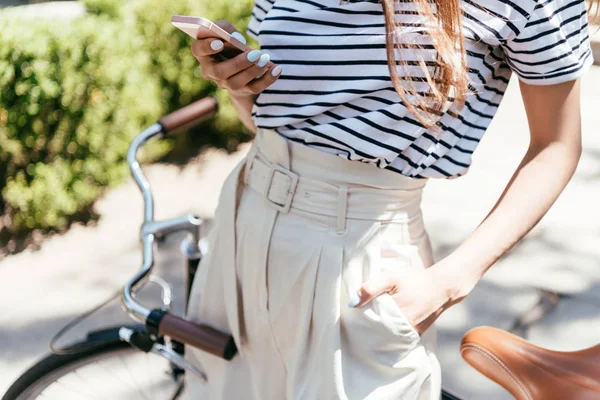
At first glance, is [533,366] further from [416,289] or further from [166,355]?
[166,355]

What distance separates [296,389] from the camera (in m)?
1.30

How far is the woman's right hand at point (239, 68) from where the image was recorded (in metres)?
1.09

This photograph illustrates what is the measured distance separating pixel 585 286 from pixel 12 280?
2.63 m

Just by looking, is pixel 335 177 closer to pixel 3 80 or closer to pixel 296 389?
pixel 296 389

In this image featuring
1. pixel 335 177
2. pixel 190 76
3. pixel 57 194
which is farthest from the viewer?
pixel 190 76

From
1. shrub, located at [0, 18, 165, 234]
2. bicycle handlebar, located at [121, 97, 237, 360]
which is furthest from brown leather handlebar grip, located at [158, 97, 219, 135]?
shrub, located at [0, 18, 165, 234]

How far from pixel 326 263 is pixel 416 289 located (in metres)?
0.16

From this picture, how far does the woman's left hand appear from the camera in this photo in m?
1.18

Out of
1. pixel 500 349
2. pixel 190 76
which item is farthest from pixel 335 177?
pixel 190 76

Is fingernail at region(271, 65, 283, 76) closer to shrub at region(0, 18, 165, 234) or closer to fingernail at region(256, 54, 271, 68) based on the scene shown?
fingernail at region(256, 54, 271, 68)

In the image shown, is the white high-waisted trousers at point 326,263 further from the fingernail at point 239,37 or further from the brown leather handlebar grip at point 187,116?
the brown leather handlebar grip at point 187,116

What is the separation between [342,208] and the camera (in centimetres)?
121

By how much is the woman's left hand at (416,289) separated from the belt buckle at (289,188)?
198mm

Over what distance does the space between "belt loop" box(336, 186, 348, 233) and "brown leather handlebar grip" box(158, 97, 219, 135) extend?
76cm
